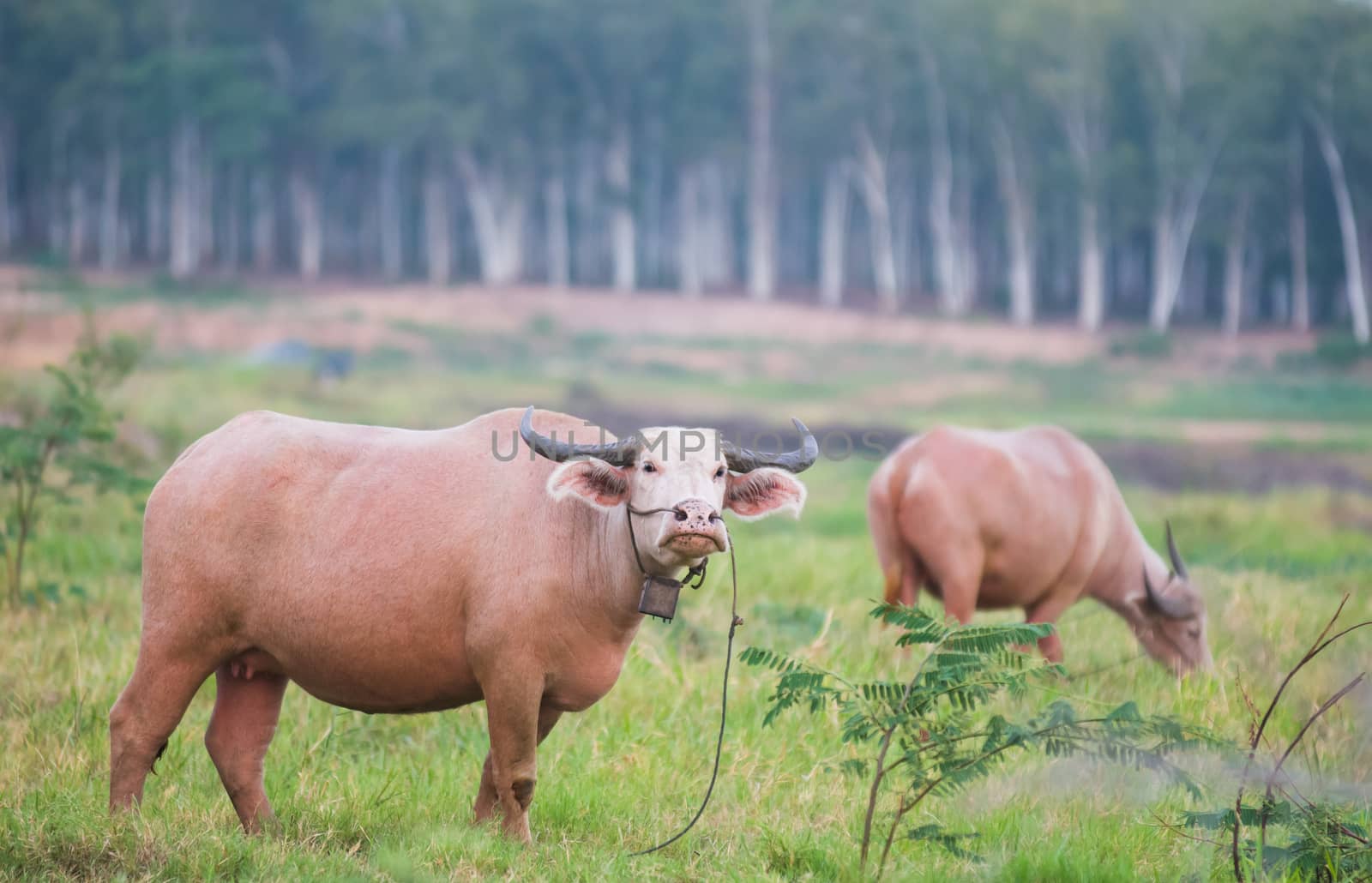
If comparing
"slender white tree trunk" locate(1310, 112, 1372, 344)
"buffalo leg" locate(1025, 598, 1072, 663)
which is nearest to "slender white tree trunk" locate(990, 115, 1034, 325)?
"slender white tree trunk" locate(1310, 112, 1372, 344)

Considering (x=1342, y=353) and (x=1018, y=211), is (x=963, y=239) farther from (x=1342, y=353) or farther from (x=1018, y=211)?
(x=1342, y=353)

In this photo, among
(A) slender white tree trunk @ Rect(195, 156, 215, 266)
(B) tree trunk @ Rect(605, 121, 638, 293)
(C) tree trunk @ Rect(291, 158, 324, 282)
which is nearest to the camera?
(B) tree trunk @ Rect(605, 121, 638, 293)

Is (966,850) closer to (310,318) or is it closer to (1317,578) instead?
(1317,578)

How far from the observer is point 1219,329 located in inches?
1836

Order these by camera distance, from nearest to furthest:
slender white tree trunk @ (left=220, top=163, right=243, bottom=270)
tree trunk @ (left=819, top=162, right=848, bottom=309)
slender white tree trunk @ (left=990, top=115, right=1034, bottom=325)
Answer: slender white tree trunk @ (left=990, top=115, right=1034, bottom=325)
tree trunk @ (left=819, top=162, right=848, bottom=309)
slender white tree trunk @ (left=220, top=163, right=243, bottom=270)

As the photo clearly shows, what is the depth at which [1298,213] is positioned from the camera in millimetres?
42406

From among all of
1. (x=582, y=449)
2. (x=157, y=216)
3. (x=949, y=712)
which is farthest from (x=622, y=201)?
(x=949, y=712)

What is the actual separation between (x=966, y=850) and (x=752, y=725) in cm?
219

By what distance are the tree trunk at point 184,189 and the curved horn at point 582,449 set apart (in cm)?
4589

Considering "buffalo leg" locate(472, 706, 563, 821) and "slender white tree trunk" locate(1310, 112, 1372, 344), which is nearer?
"buffalo leg" locate(472, 706, 563, 821)

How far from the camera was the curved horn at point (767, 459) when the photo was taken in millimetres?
5609

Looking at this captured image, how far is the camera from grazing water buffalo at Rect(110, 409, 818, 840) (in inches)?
213

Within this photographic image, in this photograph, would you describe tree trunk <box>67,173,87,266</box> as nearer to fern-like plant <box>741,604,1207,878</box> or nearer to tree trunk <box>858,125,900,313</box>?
tree trunk <box>858,125,900,313</box>

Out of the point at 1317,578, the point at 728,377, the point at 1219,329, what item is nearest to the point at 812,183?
the point at 1219,329
